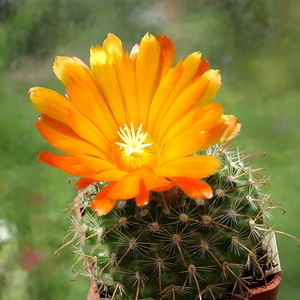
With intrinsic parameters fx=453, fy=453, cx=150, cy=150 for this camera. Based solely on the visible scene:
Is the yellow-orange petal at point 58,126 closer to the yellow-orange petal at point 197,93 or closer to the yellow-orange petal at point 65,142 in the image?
the yellow-orange petal at point 65,142

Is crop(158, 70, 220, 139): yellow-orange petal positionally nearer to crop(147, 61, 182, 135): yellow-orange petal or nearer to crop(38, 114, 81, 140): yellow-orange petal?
crop(147, 61, 182, 135): yellow-orange petal

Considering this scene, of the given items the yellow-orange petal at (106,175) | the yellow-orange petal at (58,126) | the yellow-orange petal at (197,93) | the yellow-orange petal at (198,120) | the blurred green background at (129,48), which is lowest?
the yellow-orange petal at (106,175)

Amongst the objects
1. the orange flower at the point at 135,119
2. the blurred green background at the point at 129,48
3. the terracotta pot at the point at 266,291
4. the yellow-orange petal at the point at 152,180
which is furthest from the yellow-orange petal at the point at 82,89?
the blurred green background at the point at 129,48

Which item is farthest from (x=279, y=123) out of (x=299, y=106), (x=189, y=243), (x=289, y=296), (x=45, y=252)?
(x=189, y=243)

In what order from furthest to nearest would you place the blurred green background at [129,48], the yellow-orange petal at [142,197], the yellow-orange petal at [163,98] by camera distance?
the blurred green background at [129,48] < the yellow-orange petal at [163,98] < the yellow-orange petal at [142,197]

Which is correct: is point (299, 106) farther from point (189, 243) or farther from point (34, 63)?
point (189, 243)

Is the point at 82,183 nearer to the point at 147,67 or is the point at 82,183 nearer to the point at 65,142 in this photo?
the point at 65,142

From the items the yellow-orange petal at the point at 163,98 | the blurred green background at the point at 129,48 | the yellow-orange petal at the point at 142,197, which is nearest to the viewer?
the yellow-orange petal at the point at 142,197
